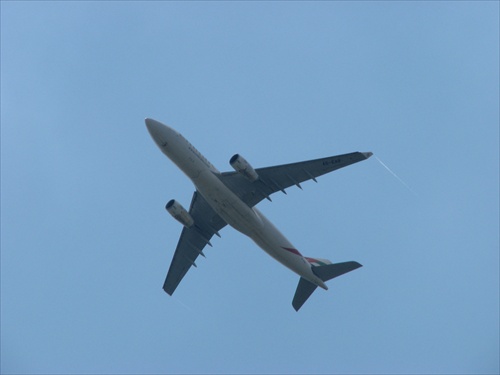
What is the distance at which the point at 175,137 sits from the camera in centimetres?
6059

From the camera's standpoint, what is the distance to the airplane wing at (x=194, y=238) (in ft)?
227

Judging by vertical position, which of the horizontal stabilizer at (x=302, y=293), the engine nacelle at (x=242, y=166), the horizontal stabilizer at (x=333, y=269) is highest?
the engine nacelle at (x=242, y=166)

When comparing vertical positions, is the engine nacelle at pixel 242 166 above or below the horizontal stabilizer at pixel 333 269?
above

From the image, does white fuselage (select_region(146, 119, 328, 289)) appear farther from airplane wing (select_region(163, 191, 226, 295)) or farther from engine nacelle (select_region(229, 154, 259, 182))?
airplane wing (select_region(163, 191, 226, 295))

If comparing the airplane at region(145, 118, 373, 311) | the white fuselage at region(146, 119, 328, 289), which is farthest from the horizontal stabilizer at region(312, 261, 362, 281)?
the white fuselage at region(146, 119, 328, 289)

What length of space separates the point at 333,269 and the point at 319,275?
1.42 metres

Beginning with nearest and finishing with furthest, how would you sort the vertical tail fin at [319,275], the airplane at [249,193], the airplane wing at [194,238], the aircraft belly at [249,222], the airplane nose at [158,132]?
the airplane nose at [158,132], the airplane at [249,193], the aircraft belly at [249,222], the vertical tail fin at [319,275], the airplane wing at [194,238]

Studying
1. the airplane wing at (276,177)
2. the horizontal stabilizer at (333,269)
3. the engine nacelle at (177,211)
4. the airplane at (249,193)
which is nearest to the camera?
the airplane at (249,193)

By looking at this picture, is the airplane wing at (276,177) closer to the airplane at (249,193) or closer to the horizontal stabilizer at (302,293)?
the airplane at (249,193)

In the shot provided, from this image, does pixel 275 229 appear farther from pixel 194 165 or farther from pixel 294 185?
pixel 194 165

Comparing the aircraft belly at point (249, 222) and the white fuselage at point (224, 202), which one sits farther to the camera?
the aircraft belly at point (249, 222)

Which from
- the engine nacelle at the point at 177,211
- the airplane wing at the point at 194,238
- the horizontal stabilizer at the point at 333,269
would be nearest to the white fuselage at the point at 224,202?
the horizontal stabilizer at the point at 333,269

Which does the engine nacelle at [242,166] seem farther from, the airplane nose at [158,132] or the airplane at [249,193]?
the airplane nose at [158,132]

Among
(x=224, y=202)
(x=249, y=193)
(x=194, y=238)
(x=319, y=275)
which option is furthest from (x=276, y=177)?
(x=194, y=238)
